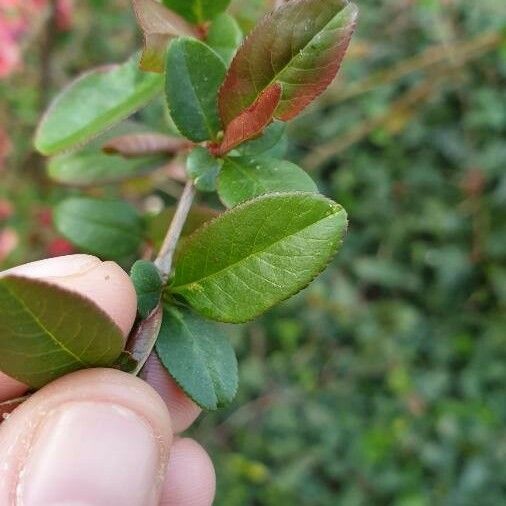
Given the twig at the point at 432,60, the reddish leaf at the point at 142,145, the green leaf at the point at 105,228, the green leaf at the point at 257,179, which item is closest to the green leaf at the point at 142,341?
the green leaf at the point at 257,179

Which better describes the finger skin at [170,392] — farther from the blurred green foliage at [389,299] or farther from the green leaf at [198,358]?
the blurred green foliage at [389,299]

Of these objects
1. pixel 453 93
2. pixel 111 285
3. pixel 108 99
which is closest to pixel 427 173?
pixel 453 93

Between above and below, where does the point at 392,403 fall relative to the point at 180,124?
below

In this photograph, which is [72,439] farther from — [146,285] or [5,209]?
[5,209]

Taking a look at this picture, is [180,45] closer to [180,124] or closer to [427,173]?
[180,124]

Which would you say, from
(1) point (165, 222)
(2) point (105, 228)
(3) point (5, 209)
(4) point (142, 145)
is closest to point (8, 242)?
(3) point (5, 209)

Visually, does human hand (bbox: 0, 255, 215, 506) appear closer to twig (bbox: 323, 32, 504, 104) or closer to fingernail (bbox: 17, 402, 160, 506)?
fingernail (bbox: 17, 402, 160, 506)
